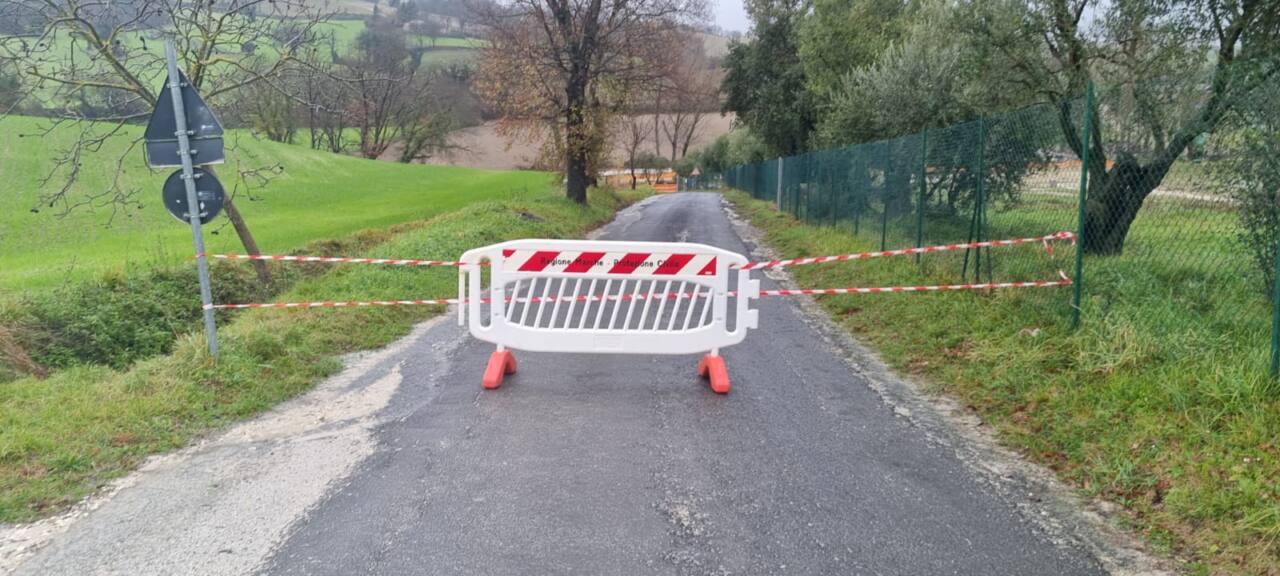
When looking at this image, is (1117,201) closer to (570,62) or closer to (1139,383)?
(1139,383)

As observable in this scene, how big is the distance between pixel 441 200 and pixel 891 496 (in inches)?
1155

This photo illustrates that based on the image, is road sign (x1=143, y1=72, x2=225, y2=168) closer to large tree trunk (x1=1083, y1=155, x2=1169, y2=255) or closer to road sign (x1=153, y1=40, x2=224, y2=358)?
road sign (x1=153, y1=40, x2=224, y2=358)

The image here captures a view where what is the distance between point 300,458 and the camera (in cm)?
482

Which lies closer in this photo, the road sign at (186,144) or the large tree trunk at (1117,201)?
the road sign at (186,144)

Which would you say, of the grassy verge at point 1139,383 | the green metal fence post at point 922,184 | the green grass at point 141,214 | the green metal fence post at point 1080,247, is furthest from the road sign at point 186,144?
the green metal fence post at point 922,184

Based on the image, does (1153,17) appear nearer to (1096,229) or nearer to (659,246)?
(1096,229)

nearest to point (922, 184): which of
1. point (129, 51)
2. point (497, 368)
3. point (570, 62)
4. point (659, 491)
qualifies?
point (497, 368)

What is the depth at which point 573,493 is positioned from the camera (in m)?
4.12

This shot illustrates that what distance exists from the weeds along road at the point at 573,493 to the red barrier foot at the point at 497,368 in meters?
0.16

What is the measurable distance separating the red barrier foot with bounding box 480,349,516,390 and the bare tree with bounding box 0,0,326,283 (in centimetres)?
654

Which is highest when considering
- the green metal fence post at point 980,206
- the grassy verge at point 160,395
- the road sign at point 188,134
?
the road sign at point 188,134

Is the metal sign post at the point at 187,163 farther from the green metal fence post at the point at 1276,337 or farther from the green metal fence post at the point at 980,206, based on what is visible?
the green metal fence post at the point at 980,206

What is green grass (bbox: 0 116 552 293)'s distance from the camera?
13484 mm

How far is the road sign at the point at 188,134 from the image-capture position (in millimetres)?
6195
